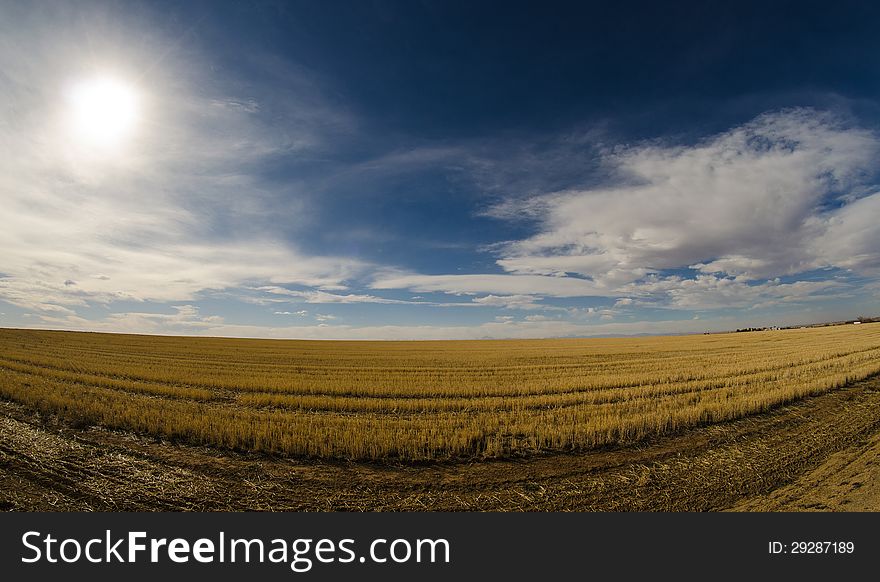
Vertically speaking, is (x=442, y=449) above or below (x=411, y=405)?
above

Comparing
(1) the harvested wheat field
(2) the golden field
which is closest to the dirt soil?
(1) the harvested wheat field

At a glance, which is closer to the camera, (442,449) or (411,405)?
(442,449)

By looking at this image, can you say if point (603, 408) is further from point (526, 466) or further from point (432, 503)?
point (432, 503)

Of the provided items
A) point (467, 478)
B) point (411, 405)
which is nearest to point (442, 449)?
point (467, 478)

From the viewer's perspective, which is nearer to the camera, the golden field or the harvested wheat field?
the harvested wheat field

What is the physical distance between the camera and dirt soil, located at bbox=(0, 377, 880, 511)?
6.96 m

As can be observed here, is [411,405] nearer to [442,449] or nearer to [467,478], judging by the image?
[442,449]

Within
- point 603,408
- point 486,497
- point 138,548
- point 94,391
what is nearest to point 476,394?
point 603,408

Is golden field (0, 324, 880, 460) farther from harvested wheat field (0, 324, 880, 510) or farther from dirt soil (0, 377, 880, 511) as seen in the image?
dirt soil (0, 377, 880, 511)

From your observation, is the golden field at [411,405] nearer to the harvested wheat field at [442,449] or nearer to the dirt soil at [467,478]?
the harvested wheat field at [442,449]

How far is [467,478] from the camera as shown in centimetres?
813

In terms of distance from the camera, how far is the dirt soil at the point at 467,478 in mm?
6965

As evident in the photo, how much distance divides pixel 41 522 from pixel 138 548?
6.66 ft

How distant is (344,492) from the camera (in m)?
7.47
